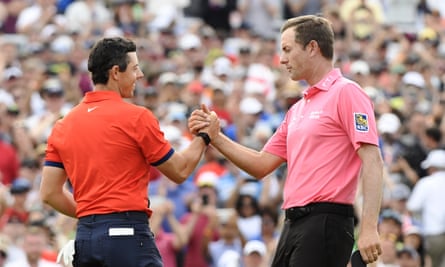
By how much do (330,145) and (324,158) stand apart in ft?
0.29

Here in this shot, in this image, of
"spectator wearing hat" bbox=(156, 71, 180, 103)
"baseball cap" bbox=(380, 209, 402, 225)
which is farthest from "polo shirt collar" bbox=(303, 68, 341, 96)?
"spectator wearing hat" bbox=(156, 71, 180, 103)

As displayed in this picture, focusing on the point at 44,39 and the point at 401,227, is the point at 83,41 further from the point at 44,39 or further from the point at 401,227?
the point at 401,227

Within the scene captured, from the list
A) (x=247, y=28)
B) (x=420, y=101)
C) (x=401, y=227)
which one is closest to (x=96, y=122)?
(x=401, y=227)

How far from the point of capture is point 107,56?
26.7 ft

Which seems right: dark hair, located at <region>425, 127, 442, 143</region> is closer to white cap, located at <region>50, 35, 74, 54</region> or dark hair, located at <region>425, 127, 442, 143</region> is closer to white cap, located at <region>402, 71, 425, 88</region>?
white cap, located at <region>402, 71, 425, 88</region>

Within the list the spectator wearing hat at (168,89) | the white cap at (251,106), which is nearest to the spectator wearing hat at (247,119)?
the white cap at (251,106)

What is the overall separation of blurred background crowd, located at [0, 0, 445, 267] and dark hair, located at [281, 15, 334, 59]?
4889 millimetres

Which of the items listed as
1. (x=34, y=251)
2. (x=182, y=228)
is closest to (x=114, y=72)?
(x=34, y=251)

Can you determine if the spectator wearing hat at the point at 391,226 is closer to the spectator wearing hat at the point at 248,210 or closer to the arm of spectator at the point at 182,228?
the spectator wearing hat at the point at 248,210

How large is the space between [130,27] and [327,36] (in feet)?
44.4

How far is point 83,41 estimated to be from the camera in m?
19.9

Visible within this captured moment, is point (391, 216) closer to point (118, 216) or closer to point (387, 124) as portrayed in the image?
point (387, 124)

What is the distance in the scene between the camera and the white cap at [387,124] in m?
16.6

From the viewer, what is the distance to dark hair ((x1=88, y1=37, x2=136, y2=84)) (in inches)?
321
